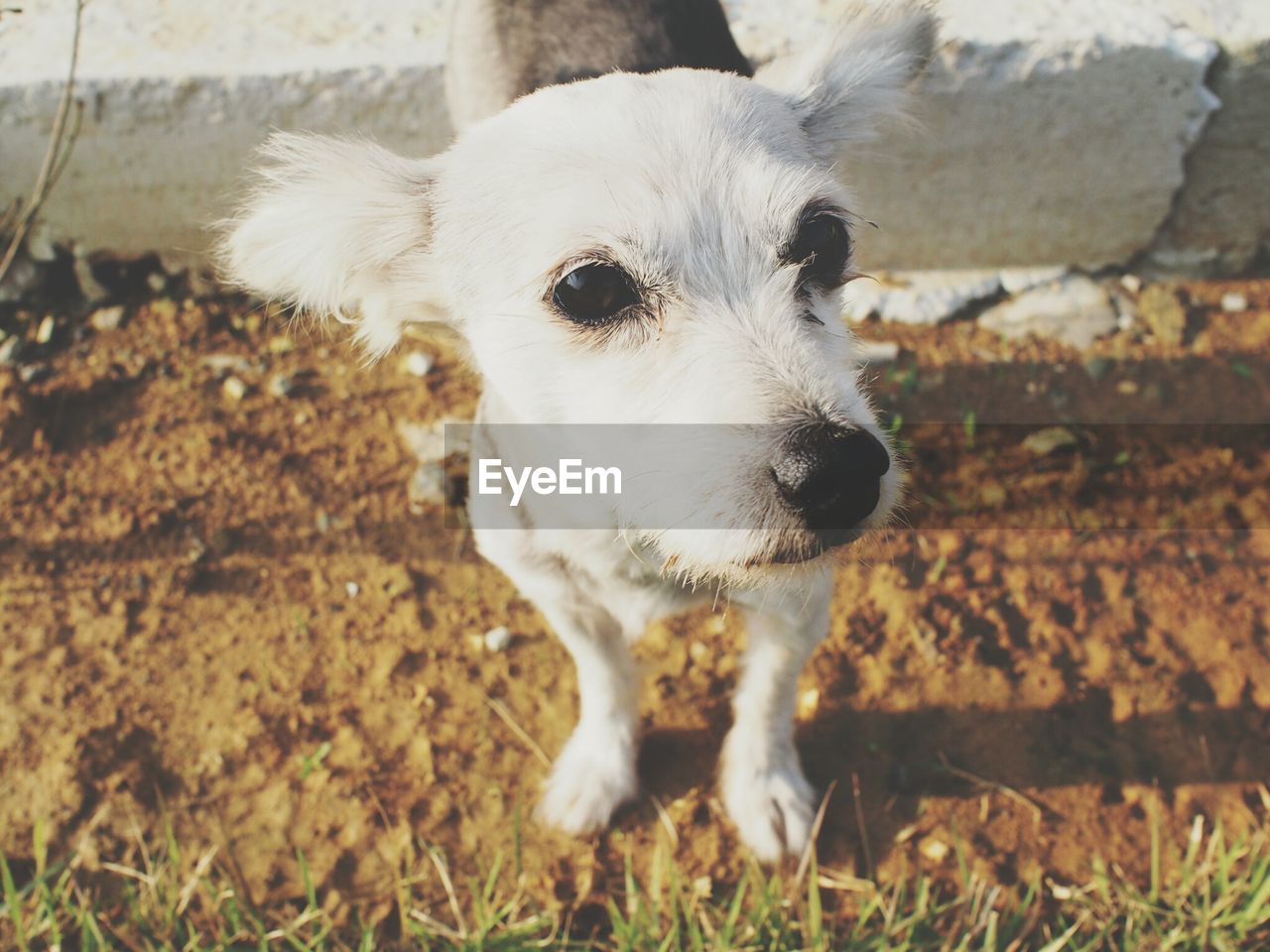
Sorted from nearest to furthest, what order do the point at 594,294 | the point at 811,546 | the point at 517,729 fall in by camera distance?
the point at 811,546
the point at 594,294
the point at 517,729

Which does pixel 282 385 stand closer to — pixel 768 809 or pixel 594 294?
pixel 594 294

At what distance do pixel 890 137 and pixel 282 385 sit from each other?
241 cm

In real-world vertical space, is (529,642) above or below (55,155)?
below

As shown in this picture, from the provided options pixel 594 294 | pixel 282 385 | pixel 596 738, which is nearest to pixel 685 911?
pixel 596 738

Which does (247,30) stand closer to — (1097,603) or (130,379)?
(130,379)

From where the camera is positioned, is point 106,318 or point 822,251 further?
point 106,318

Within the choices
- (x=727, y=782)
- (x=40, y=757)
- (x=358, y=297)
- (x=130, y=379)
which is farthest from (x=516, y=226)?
(x=130, y=379)

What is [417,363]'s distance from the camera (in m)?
3.63

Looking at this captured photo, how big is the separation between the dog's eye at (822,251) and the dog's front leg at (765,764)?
902 mm

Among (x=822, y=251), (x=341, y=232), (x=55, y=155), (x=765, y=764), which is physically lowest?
(x=765, y=764)

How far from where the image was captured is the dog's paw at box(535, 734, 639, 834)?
256cm

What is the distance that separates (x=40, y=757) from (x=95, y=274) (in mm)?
1976

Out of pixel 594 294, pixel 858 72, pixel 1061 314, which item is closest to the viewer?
pixel 594 294

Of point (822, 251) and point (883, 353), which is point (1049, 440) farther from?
point (822, 251)
